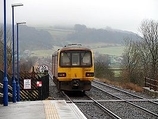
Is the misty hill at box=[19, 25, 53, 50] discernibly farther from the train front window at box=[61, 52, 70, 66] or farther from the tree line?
the train front window at box=[61, 52, 70, 66]

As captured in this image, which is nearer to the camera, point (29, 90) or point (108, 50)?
point (29, 90)

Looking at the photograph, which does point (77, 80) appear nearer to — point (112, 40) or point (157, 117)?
point (157, 117)

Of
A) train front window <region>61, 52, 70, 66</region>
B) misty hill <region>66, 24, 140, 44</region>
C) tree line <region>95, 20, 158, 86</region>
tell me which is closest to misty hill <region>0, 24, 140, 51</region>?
misty hill <region>66, 24, 140, 44</region>

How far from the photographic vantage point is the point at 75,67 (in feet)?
88.4

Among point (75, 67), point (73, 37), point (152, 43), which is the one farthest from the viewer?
point (73, 37)

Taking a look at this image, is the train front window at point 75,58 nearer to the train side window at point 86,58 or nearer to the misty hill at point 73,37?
the train side window at point 86,58

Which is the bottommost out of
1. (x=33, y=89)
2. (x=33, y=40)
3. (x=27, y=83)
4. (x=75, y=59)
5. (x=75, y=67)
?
(x=33, y=89)

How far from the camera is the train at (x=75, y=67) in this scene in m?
26.9

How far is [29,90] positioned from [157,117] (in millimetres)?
11148

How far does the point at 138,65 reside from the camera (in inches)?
2470

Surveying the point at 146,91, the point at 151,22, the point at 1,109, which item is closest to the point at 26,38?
the point at 151,22

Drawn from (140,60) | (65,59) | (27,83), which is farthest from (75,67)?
(140,60)

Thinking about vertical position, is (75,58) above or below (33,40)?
below

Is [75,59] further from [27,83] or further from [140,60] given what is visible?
[140,60]
